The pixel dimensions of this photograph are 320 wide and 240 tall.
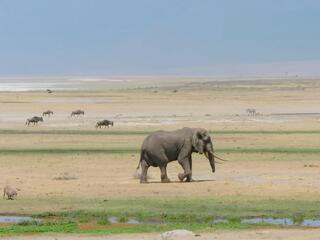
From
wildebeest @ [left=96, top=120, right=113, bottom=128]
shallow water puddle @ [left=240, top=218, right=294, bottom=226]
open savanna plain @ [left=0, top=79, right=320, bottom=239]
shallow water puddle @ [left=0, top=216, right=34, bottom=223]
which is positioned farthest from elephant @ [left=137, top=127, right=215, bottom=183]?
wildebeest @ [left=96, top=120, right=113, bottom=128]

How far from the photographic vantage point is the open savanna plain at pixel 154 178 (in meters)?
22.0

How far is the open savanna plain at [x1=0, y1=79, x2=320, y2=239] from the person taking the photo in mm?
22047

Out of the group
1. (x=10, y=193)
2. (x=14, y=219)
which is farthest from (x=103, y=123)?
(x=14, y=219)

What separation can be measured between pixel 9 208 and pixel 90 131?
91.0ft

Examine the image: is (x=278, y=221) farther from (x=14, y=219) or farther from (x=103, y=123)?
(x=103, y=123)

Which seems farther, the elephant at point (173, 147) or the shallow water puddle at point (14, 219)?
the elephant at point (173, 147)

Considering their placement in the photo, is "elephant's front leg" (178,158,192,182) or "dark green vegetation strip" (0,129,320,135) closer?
"elephant's front leg" (178,158,192,182)

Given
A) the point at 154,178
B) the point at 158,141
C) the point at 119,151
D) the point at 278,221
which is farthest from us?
the point at 119,151

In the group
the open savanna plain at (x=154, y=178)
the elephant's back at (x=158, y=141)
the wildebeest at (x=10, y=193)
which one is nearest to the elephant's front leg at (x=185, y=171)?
the open savanna plain at (x=154, y=178)

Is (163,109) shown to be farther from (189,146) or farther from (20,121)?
(189,146)

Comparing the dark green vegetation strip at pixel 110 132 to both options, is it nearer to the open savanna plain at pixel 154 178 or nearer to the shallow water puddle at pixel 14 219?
the open savanna plain at pixel 154 178

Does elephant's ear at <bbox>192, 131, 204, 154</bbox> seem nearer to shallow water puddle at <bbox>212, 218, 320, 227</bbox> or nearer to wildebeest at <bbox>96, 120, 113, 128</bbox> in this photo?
shallow water puddle at <bbox>212, 218, 320, 227</bbox>

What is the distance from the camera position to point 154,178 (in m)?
31.2

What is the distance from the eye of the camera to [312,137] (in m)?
45.7
